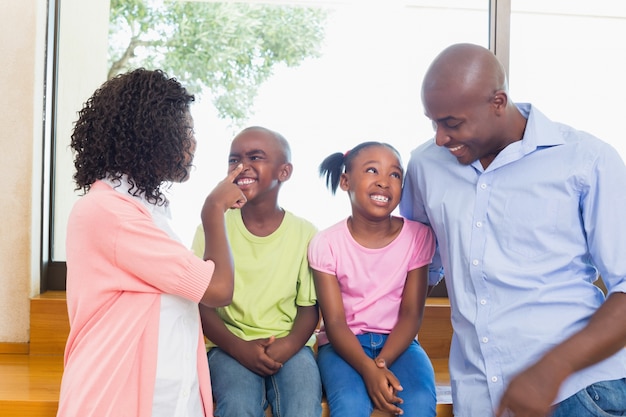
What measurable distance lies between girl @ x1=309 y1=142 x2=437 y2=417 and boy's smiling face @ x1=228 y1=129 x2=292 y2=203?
0.22 m

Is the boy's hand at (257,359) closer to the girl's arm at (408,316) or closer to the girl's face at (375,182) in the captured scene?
the girl's arm at (408,316)

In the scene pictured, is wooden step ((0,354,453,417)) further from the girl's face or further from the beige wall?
the girl's face

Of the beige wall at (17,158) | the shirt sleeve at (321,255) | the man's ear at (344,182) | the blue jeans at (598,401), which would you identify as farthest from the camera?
the beige wall at (17,158)

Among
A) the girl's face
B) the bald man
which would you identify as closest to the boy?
the girl's face

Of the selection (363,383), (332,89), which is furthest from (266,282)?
(332,89)

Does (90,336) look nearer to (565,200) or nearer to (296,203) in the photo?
(565,200)

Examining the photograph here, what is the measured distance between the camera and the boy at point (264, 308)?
183cm

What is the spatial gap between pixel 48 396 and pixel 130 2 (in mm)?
1806

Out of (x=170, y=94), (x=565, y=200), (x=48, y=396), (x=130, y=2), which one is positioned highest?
(x=130, y=2)

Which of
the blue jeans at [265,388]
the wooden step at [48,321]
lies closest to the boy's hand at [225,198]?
the blue jeans at [265,388]

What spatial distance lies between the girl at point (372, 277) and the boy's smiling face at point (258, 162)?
0.22 meters

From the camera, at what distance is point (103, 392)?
1.55 metres

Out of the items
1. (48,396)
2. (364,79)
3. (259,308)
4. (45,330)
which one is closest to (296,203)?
(364,79)

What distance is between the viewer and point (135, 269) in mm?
1585
